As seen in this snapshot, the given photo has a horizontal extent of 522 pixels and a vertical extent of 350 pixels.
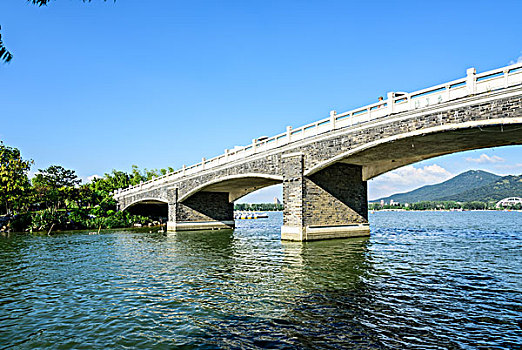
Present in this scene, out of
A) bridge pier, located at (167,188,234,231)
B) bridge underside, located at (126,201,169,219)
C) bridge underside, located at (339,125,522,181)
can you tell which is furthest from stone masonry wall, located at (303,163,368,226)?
bridge underside, located at (126,201,169,219)

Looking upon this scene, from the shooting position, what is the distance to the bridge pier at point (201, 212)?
40781 mm

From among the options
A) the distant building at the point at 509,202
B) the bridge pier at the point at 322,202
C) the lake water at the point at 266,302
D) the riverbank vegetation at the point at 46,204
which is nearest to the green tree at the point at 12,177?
the riverbank vegetation at the point at 46,204

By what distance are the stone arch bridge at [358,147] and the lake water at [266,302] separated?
6471 mm

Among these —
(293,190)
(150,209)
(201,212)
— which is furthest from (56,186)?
(293,190)

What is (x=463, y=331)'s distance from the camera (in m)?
8.15

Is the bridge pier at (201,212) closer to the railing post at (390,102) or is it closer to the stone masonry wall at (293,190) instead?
the stone masonry wall at (293,190)

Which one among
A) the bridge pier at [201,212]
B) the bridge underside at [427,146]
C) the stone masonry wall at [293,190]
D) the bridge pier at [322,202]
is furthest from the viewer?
the bridge pier at [201,212]

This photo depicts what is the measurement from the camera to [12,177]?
43.2m

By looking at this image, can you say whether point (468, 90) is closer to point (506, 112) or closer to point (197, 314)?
point (506, 112)

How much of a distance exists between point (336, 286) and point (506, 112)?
11599 millimetres

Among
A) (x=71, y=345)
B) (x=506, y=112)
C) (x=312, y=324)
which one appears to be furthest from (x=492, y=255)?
(x=71, y=345)

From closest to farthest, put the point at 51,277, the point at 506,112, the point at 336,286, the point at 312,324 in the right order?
the point at 312,324 → the point at 336,286 → the point at 51,277 → the point at 506,112

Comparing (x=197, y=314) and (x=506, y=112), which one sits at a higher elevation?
(x=506, y=112)

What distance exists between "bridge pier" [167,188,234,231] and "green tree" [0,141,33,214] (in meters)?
18.4
